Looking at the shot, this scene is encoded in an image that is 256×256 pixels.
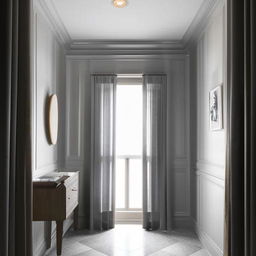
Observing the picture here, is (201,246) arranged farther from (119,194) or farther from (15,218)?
(15,218)

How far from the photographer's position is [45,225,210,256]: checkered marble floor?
3.57 m

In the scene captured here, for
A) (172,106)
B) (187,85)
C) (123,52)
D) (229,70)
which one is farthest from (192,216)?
(229,70)

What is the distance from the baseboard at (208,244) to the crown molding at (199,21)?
93.5 inches

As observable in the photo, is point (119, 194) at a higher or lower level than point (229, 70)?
lower

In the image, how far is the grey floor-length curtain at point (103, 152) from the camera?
14.9 feet

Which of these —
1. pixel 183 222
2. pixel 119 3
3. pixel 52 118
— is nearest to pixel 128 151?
pixel 183 222

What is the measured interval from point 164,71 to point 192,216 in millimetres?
2110

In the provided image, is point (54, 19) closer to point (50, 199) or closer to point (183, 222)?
point (50, 199)

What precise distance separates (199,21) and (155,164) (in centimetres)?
198

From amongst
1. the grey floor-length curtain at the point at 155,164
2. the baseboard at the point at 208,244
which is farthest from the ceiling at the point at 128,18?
the baseboard at the point at 208,244

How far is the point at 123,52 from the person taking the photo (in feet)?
15.4

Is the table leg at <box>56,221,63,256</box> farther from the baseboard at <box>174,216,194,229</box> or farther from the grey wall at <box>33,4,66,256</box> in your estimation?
the baseboard at <box>174,216,194,229</box>

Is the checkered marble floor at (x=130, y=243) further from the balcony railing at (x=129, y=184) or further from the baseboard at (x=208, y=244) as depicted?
the balcony railing at (x=129, y=184)

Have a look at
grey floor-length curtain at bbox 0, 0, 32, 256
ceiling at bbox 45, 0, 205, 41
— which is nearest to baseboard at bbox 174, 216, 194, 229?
ceiling at bbox 45, 0, 205, 41
